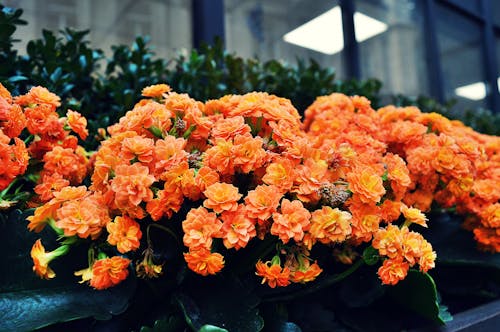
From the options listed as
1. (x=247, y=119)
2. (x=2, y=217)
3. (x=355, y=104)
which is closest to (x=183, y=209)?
(x=247, y=119)

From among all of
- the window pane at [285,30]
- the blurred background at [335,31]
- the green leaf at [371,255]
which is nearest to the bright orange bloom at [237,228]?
the green leaf at [371,255]

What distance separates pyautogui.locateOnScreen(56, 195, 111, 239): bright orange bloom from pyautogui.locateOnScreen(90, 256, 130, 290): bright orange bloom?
52 millimetres

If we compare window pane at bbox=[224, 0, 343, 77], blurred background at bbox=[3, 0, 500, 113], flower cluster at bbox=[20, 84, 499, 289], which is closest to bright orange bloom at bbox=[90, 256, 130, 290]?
flower cluster at bbox=[20, 84, 499, 289]

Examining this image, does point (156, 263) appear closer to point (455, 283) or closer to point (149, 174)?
point (149, 174)

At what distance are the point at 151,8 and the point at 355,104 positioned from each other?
1.49m

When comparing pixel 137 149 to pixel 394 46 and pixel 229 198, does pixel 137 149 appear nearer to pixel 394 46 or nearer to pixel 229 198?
pixel 229 198

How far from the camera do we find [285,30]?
8.96 ft

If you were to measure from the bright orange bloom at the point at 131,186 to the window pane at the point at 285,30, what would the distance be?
5.67ft

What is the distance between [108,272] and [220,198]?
21 centimetres

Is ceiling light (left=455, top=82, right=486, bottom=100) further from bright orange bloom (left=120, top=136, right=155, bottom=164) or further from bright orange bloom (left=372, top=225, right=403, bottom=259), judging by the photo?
bright orange bloom (left=120, top=136, right=155, bottom=164)

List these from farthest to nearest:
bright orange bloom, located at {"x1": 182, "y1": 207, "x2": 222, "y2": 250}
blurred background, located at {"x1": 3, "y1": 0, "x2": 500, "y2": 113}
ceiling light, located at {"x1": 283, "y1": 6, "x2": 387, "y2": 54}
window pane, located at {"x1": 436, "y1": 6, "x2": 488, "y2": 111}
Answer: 1. window pane, located at {"x1": 436, "y1": 6, "x2": 488, "y2": 111}
2. ceiling light, located at {"x1": 283, "y1": 6, "x2": 387, "y2": 54}
3. blurred background, located at {"x1": 3, "y1": 0, "x2": 500, "y2": 113}
4. bright orange bloom, located at {"x1": 182, "y1": 207, "x2": 222, "y2": 250}

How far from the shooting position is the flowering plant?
2.00 feet

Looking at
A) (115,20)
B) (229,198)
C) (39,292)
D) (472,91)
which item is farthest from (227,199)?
(472,91)

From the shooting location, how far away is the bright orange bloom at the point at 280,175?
0.65m
